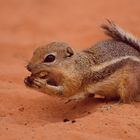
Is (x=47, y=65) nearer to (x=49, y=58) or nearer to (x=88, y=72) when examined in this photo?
(x=49, y=58)

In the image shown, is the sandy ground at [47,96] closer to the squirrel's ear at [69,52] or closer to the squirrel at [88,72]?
the squirrel at [88,72]

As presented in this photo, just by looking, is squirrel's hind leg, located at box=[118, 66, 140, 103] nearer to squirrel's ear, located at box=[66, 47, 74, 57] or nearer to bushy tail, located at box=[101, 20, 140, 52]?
bushy tail, located at box=[101, 20, 140, 52]

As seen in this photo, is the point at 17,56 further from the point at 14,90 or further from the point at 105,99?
the point at 105,99

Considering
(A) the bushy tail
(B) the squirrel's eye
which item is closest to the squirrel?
(B) the squirrel's eye

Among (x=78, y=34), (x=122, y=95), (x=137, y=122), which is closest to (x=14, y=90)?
(x=122, y=95)

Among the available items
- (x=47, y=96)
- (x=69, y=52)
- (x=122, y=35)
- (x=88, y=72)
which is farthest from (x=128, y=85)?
(x=47, y=96)

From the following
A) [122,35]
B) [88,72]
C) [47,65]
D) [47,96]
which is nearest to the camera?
[47,65]

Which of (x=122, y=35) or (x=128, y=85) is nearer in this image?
(x=128, y=85)
